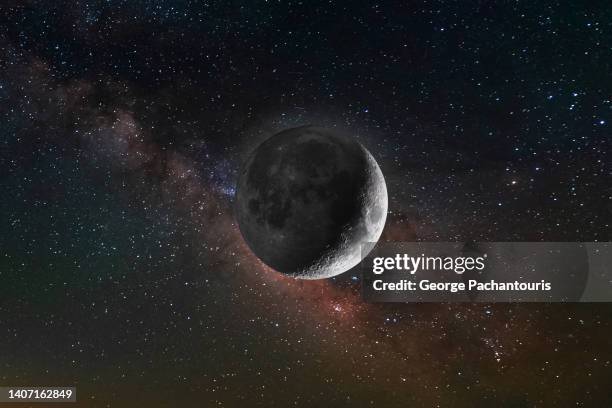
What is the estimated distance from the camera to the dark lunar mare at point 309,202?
22.7 feet

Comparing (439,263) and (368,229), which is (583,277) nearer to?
(439,263)

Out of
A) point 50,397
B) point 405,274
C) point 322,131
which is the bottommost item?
point 50,397

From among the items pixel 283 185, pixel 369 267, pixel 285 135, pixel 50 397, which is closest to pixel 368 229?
pixel 369 267

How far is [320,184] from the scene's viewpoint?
272 inches

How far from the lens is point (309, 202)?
6836 mm

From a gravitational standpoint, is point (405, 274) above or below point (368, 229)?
below

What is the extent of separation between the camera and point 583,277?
28.8 feet

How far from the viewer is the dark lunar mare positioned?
22.7 feet

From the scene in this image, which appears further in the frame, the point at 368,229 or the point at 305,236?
the point at 368,229

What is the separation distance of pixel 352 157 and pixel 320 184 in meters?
0.91

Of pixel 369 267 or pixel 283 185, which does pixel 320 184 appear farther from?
pixel 369 267

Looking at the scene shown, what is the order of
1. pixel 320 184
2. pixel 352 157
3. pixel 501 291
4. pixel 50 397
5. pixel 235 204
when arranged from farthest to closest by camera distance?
pixel 50 397
pixel 501 291
pixel 235 204
pixel 352 157
pixel 320 184

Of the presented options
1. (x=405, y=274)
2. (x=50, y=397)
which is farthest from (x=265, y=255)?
(x=50, y=397)

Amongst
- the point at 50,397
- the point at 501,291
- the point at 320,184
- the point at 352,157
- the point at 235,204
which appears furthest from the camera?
the point at 50,397
